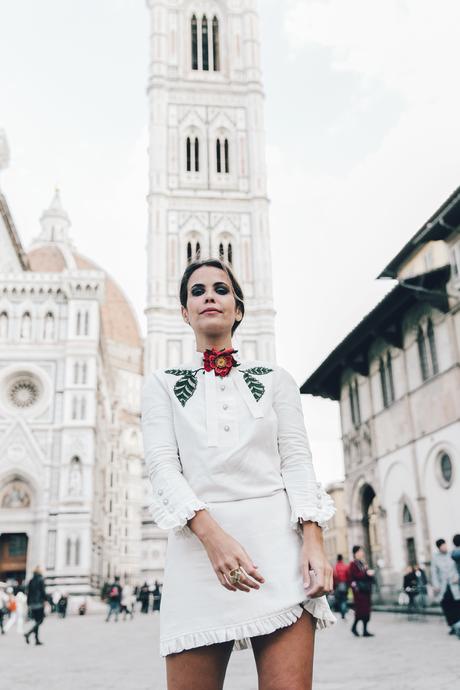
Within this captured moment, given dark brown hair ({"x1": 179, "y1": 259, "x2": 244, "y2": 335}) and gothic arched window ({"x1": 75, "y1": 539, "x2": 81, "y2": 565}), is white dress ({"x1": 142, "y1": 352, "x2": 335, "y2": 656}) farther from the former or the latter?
gothic arched window ({"x1": 75, "y1": 539, "x2": 81, "y2": 565})

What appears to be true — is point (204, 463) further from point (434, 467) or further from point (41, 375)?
point (41, 375)

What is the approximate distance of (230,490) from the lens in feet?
6.64

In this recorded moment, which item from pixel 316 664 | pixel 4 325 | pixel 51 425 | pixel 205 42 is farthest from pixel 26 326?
pixel 316 664

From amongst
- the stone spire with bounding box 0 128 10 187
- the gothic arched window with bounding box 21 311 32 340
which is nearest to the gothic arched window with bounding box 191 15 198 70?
the stone spire with bounding box 0 128 10 187

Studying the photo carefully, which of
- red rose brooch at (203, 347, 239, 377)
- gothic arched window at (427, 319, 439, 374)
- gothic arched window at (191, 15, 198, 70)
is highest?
gothic arched window at (191, 15, 198, 70)

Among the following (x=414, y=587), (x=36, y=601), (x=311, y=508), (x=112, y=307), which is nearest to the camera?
(x=311, y=508)

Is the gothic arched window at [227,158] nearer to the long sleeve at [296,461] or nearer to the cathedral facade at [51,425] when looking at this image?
the cathedral facade at [51,425]

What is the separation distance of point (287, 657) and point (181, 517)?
0.49 metres

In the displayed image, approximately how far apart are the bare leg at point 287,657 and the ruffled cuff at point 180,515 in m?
0.38

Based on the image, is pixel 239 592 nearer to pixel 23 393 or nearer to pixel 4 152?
pixel 23 393

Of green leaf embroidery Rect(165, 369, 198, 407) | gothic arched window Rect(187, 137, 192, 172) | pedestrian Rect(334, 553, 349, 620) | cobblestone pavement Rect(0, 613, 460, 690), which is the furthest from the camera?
gothic arched window Rect(187, 137, 192, 172)

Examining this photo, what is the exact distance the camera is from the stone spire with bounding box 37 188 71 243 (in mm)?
85562

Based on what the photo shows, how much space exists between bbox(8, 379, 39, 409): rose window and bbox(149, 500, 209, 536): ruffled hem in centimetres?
3885

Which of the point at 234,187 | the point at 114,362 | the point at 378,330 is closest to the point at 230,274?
the point at 378,330
